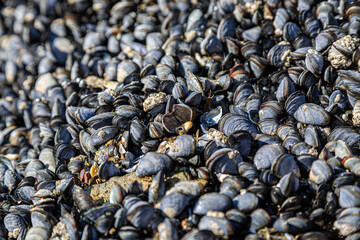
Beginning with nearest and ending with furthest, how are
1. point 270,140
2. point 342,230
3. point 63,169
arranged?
point 342,230
point 270,140
point 63,169

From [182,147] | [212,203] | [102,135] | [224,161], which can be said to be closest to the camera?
[212,203]

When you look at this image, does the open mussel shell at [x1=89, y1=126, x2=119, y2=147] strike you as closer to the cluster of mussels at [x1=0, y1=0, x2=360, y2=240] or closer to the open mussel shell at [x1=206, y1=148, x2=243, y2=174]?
the cluster of mussels at [x1=0, y1=0, x2=360, y2=240]

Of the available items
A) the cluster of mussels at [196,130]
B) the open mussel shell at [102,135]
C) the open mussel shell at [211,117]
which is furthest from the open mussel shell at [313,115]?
the open mussel shell at [102,135]

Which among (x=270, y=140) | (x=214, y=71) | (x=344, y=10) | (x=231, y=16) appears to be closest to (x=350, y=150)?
(x=270, y=140)

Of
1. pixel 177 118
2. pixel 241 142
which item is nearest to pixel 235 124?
pixel 241 142

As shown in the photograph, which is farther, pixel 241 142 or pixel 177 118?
pixel 177 118

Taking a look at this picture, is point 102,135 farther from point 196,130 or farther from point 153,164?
point 196,130

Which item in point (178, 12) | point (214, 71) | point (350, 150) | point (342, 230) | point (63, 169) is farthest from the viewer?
point (178, 12)

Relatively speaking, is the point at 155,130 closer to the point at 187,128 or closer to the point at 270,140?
the point at 187,128

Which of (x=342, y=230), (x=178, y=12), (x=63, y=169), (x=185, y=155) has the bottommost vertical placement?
(x=63, y=169)
